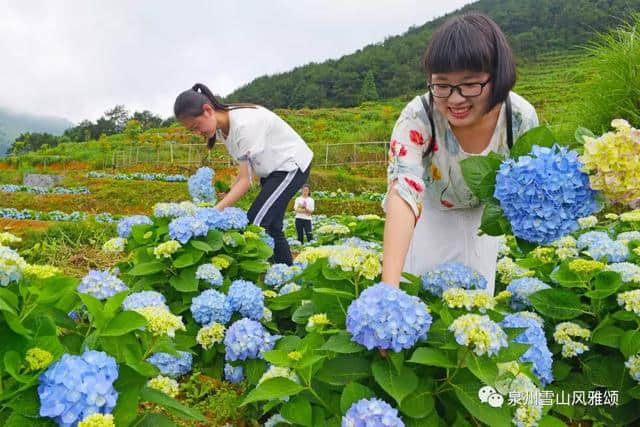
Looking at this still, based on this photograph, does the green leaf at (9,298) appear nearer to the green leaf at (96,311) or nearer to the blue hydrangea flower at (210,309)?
the green leaf at (96,311)

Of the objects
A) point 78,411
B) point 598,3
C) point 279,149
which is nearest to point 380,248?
point 279,149

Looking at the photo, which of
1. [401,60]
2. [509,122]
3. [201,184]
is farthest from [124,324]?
[401,60]

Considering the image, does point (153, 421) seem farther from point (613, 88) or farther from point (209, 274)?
point (613, 88)

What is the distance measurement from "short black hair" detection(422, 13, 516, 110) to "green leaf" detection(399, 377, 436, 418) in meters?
0.88

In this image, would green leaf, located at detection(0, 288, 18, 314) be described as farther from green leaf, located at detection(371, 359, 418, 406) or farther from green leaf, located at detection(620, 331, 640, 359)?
green leaf, located at detection(620, 331, 640, 359)

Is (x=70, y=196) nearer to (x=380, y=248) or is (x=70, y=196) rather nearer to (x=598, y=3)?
(x=380, y=248)

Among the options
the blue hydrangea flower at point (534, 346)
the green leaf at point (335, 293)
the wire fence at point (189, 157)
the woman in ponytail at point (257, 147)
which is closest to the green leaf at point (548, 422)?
the blue hydrangea flower at point (534, 346)

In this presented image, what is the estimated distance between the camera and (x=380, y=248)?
2.62m

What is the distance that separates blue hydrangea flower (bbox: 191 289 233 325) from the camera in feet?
6.53

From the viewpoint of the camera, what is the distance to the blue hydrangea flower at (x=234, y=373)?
1880mm

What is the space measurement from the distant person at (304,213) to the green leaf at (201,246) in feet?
16.6

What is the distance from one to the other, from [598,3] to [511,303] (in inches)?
1974

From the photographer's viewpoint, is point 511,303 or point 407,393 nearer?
point 407,393

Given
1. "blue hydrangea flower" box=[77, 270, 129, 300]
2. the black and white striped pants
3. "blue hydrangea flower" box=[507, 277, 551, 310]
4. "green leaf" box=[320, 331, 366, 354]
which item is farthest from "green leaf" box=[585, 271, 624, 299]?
the black and white striped pants
